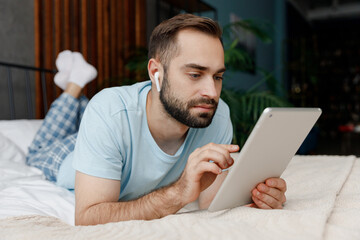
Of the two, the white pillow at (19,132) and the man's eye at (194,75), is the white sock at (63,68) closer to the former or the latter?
the white pillow at (19,132)

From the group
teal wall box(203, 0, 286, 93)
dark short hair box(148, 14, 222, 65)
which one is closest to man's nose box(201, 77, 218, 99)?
dark short hair box(148, 14, 222, 65)

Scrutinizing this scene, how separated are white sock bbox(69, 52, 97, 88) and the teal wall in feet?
6.33

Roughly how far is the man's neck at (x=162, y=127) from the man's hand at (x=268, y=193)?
0.32 m

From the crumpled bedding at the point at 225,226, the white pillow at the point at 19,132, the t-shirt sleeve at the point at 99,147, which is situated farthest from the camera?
the white pillow at the point at 19,132

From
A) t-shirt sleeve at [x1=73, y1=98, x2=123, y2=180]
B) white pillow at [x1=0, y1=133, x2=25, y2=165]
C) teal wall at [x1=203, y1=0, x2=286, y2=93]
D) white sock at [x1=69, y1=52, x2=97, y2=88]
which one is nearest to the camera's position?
t-shirt sleeve at [x1=73, y1=98, x2=123, y2=180]

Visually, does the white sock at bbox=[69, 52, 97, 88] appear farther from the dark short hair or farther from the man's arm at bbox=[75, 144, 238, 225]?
the man's arm at bbox=[75, 144, 238, 225]

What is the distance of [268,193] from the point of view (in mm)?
827

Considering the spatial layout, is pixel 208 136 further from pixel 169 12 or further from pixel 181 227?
pixel 169 12

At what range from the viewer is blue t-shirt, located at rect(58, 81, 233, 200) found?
89cm

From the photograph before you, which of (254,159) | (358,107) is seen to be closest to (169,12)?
(254,159)

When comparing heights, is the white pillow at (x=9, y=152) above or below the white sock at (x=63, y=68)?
below

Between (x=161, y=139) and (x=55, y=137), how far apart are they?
2.90 ft

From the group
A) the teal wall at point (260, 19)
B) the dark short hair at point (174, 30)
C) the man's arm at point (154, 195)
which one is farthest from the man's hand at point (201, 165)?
the teal wall at point (260, 19)

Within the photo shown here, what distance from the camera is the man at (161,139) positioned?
0.81 m
